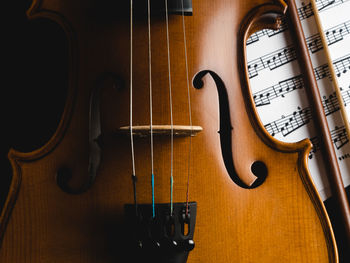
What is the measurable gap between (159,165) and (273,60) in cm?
70

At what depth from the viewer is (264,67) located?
1.16 metres

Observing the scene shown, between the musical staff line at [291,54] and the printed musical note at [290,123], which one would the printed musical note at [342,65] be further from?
the printed musical note at [290,123]

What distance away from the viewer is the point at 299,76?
1154 mm

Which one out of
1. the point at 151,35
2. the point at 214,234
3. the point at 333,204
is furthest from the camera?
the point at 333,204

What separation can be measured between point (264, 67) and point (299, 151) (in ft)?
1.72

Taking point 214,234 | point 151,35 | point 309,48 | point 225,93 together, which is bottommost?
point 214,234

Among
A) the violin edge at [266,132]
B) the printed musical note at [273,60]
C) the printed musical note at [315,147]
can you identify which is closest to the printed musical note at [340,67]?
the printed musical note at [273,60]

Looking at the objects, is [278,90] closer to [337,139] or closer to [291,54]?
[291,54]

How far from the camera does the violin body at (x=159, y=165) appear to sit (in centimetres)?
67

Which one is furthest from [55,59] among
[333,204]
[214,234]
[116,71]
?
[333,204]

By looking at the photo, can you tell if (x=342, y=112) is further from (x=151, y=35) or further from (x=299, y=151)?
(x=151, y=35)

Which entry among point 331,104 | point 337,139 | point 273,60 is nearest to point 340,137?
point 337,139

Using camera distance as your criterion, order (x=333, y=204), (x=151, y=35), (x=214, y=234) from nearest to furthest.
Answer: (x=214, y=234), (x=151, y=35), (x=333, y=204)

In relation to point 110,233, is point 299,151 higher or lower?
higher
